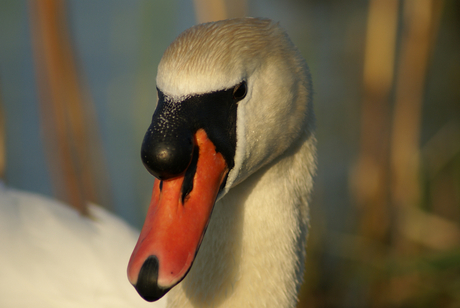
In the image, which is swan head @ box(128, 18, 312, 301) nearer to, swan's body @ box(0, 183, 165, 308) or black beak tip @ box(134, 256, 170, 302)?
black beak tip @ box(134, 256, 170, 302)

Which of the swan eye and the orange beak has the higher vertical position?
the swan eye

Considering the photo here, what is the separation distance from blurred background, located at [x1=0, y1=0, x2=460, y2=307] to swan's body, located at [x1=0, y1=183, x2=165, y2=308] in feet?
1.71

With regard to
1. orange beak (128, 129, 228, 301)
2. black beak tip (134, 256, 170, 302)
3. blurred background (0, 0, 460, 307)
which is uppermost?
orange beak (128, 129, 228, 301)

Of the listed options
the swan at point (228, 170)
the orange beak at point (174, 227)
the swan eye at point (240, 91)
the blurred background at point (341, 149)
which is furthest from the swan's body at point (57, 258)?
the swan eye at point (240, 91)

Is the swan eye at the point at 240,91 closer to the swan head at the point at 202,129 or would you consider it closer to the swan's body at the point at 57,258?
the swan head at the point at 202,129

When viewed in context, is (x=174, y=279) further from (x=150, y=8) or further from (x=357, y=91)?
(x=357, y=91)

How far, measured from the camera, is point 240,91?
47.1 inches

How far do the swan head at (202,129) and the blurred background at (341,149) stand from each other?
137 cm

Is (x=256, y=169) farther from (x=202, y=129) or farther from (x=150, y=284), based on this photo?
(x=150, y=284)

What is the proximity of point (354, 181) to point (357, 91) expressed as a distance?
2054 millimetres

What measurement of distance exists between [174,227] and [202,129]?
0.24m

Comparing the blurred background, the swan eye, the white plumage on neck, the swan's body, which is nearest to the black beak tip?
the white plumage on neck

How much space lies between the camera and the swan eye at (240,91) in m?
1.18

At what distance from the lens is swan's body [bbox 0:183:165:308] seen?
2082 mm
